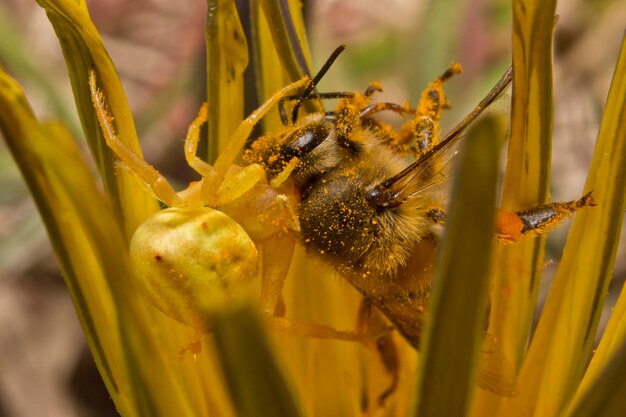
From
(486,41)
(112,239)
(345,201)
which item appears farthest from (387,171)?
(486,41)

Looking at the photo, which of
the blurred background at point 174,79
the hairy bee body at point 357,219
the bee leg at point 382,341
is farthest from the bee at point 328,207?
the blurred background at point 174,79

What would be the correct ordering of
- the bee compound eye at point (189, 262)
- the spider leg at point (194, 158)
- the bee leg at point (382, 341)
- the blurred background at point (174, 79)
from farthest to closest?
the blurred background at point (174, 79) → the bee leg at point (382, 341) → the spider leg at point (194, 158) → the bee compound eye at point (189, 262)

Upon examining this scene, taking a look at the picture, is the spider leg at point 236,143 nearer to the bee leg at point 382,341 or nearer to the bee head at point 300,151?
the bee head at point 300,151

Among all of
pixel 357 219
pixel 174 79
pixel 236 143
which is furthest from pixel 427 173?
pixel 174 79

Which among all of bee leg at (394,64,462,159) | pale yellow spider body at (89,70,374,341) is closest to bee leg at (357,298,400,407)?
pale yellow spider body at (89,70,374,341)

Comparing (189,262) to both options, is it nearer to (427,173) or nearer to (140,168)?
(140,168)

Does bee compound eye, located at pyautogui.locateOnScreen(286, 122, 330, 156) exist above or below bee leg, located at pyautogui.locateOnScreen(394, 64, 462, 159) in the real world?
below

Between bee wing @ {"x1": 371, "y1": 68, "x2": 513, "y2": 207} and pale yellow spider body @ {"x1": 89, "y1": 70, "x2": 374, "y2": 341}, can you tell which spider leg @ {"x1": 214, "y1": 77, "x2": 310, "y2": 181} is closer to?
pale yellow spider body @ {"x1": 89, "y1": 70, "x2": 374, "y2": 341}
